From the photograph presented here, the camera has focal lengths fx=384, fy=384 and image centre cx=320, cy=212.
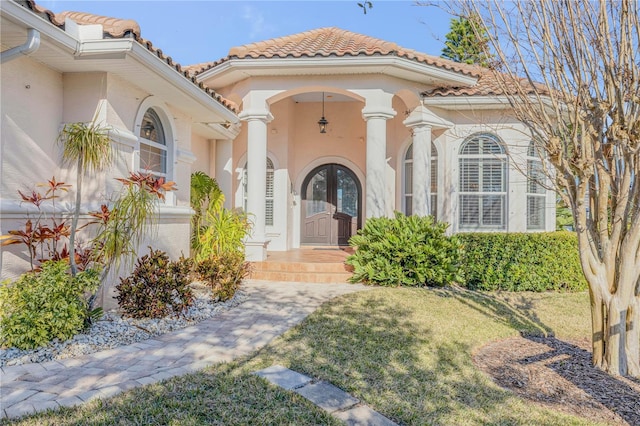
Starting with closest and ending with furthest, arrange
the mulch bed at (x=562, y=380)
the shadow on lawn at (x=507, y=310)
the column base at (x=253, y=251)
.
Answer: the mulch bed at (x=562, y=380)
the shadow on lawn at (x=507, y=310)
the column base at (x=253, y=251)

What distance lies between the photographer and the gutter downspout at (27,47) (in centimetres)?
455

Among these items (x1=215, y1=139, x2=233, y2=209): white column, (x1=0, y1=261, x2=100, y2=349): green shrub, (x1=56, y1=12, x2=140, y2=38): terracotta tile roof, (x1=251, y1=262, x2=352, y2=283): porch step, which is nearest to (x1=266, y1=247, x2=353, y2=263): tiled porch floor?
(x1=251, y1=262, x2=352, y2=283): porch step

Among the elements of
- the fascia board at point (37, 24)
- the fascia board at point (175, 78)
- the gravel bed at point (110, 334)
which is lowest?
the gravel bed at point (110, 334)

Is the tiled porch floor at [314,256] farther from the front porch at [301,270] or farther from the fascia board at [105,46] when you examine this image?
the fascia board at [105,46]

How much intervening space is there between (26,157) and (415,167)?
8.48 m

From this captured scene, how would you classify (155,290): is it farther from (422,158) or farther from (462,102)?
(462,102)

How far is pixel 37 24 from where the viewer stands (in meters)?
4.58

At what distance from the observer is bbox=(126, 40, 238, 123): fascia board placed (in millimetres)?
5567

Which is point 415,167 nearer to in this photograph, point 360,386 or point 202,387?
point 360,386

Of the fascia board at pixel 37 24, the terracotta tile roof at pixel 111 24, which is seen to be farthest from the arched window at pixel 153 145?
the fascia board at pixel 37 24

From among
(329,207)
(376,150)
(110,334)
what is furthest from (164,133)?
(329,207)

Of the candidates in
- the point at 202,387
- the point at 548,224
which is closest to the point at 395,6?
the point at 202,387

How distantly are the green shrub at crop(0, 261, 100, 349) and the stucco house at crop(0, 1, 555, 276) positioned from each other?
2.41ft

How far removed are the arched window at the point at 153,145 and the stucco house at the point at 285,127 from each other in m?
0.04
